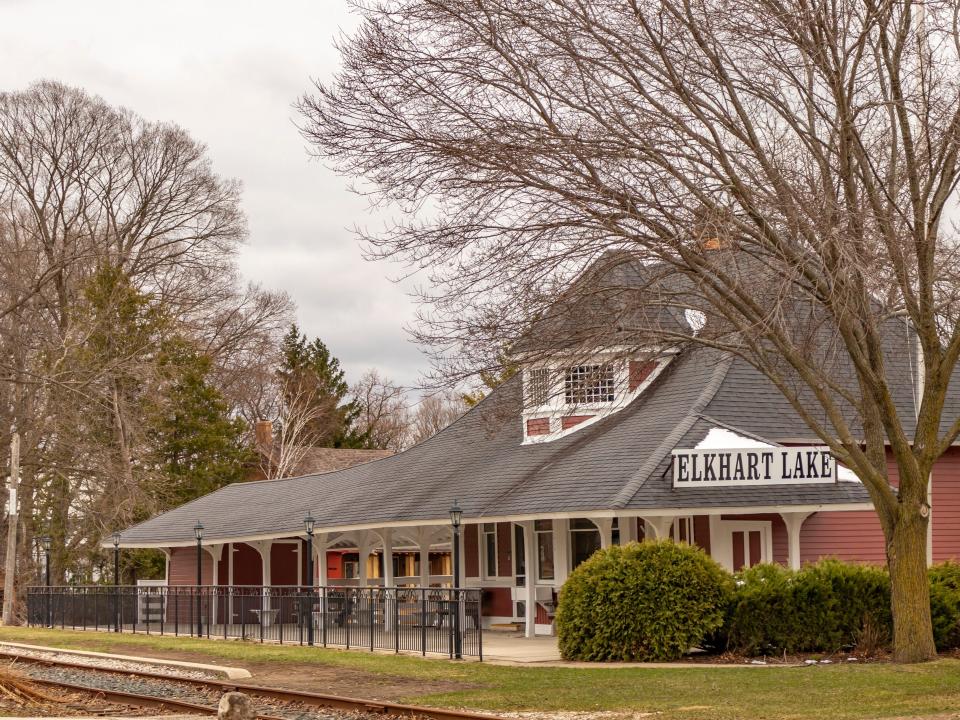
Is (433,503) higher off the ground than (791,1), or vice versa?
(791,1)

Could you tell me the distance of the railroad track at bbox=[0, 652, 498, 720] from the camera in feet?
51.3

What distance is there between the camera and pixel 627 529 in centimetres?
2752

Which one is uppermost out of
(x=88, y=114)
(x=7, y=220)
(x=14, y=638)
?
(x=88, y=114)

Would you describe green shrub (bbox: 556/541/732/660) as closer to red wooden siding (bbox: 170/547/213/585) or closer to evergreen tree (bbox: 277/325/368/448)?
red wooden siding (bbox: 170/547/213/585)

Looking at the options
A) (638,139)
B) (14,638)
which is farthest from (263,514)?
(638,139)

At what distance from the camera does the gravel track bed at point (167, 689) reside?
15867 mm

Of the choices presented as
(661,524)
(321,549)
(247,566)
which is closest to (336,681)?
(661,524)

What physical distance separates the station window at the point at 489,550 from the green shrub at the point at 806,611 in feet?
35.4

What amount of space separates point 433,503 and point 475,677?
31.7 feet


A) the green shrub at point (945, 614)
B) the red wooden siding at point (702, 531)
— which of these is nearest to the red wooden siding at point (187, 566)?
the red wooden siding at point (702, 531)

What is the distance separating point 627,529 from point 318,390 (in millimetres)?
43441

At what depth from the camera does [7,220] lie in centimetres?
5028

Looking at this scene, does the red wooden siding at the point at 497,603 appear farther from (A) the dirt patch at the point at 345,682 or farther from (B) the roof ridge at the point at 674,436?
(A) the dirt patch at the point at 345,682

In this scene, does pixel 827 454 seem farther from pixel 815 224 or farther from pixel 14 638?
pixel 14 638
